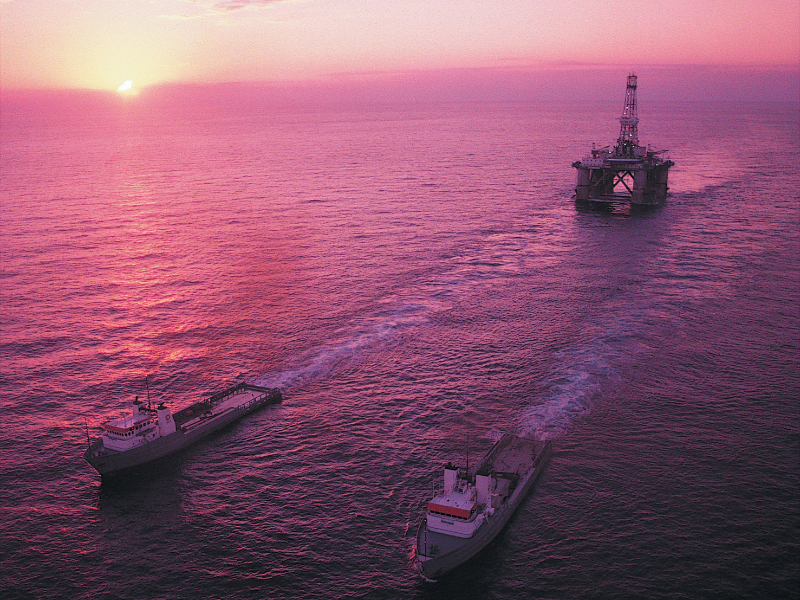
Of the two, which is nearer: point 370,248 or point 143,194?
point 370,248

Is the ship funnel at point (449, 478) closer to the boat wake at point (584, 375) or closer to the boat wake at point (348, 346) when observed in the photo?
the boat wake at point (584, 375)

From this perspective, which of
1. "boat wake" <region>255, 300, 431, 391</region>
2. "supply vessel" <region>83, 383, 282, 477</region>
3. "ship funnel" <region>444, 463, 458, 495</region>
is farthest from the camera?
"boat wake" <region>255, 300, 431, 391</region>


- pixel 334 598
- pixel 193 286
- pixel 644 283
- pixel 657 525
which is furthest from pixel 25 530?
pixel 644 283

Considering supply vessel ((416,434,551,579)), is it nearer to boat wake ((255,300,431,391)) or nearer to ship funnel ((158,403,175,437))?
boat wake ((255,300,431,391))

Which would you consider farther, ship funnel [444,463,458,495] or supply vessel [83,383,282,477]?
supply vessel [83,383,282,477]

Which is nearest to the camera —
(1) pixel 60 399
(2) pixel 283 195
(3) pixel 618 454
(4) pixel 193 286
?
(3) pixel 618 454

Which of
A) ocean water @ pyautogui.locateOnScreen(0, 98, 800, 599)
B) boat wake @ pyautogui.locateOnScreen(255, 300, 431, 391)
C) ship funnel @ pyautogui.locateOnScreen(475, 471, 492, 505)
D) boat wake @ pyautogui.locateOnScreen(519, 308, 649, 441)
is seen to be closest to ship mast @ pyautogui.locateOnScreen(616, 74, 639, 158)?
ocean water @ pyautogui.locateOnScreen(0, 98, 800, 599)

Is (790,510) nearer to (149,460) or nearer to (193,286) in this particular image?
(149,460)
